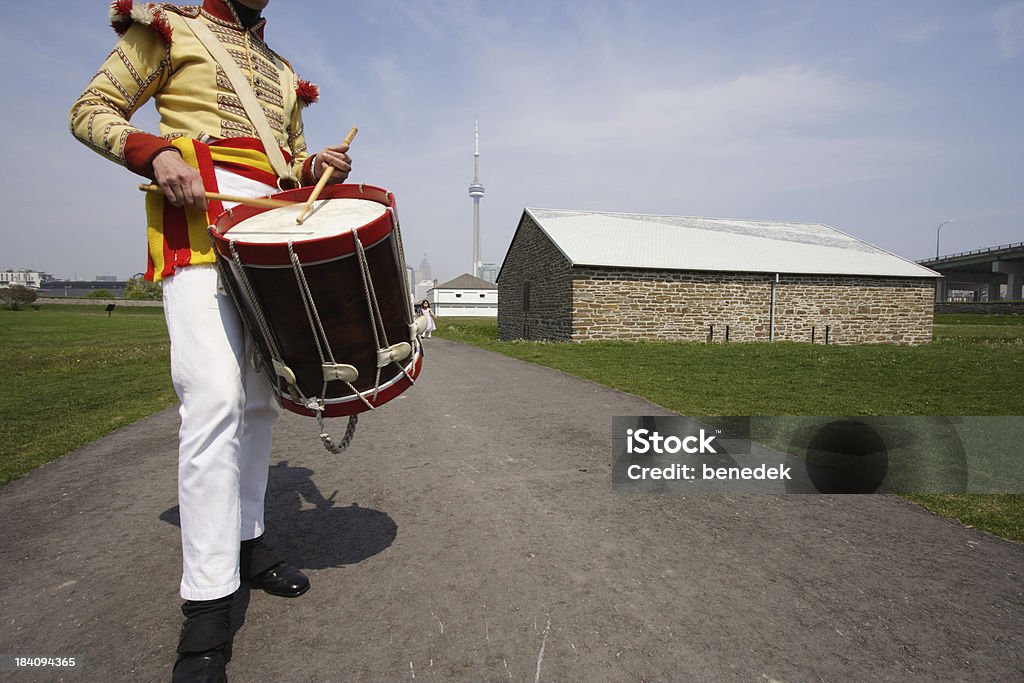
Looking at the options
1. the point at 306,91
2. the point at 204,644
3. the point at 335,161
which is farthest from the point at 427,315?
the point at 204,644

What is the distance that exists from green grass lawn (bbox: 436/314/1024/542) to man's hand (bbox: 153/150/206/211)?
4.02 metres

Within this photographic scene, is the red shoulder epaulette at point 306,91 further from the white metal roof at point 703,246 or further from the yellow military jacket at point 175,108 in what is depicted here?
the white metal roof at point 703,246

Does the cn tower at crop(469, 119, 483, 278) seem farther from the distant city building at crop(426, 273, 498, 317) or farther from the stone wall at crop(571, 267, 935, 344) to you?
the stone wall at crop(571, 267, 935, 344)

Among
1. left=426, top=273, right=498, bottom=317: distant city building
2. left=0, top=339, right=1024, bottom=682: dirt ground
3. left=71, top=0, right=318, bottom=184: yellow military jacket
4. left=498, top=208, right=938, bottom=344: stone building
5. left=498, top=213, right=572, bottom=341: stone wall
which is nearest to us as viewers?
left=0, top=339, right=1024, bottom=682: dirt ground

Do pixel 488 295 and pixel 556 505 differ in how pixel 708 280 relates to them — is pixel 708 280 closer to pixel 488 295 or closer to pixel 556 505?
pixel 556 505

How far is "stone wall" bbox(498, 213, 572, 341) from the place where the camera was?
19.8m

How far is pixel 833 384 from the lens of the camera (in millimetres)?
8727

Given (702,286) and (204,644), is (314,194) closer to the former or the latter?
(204,644)

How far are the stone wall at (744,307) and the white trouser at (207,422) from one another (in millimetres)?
17200

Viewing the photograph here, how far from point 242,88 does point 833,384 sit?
9.26m

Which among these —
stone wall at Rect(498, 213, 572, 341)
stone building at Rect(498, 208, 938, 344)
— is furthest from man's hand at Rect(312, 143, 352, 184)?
stone wall at Rect(498, 213, 572, 341)

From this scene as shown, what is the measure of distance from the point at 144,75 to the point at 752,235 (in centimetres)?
2660

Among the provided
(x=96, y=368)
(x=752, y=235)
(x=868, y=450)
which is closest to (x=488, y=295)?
(x=752, y=235)

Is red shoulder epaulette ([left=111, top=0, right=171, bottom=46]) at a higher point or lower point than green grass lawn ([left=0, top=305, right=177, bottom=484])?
higher
